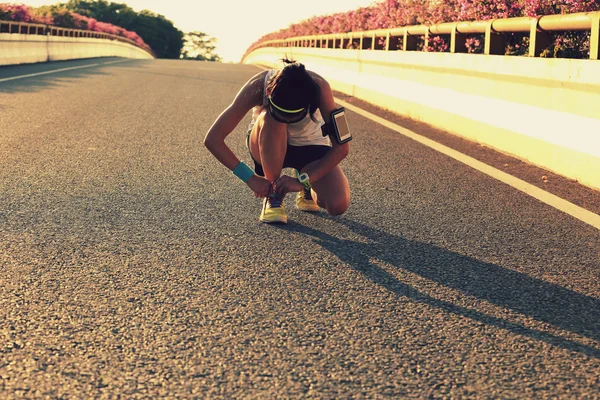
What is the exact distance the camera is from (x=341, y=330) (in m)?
3.56

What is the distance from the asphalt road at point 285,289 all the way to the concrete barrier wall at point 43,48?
54.1 ft

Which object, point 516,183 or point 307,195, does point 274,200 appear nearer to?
point 307,195

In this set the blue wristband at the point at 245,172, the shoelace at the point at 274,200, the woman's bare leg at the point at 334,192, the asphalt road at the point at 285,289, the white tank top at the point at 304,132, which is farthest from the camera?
the white tank top at the point at 304,132

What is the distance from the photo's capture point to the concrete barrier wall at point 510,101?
6926 mm

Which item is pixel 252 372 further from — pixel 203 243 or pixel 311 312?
pixel 203 243

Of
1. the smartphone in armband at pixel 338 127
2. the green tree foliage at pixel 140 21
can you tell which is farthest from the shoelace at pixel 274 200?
Result: the green tree foliage at pixel 140 21

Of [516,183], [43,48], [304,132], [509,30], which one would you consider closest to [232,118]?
[304,132]

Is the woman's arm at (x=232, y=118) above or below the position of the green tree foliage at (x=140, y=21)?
below

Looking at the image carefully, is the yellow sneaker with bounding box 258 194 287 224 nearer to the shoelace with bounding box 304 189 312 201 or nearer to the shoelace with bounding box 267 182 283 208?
the shoelace with bounding box 267 182 283 208

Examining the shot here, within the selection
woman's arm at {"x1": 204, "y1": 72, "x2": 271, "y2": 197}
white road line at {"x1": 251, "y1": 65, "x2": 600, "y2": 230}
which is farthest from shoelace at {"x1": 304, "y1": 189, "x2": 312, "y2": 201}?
white road line at {"x1": 251, "y1": 65, "x2": 600, "y2": 230}

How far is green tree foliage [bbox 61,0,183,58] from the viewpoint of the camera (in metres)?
151

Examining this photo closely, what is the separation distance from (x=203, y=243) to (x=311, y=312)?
4.34 feet

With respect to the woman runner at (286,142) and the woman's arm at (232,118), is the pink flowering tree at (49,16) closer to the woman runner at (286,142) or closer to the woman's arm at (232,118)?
the woman runner at (286,142)

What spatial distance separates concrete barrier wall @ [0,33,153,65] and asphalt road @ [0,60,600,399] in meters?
16.5
